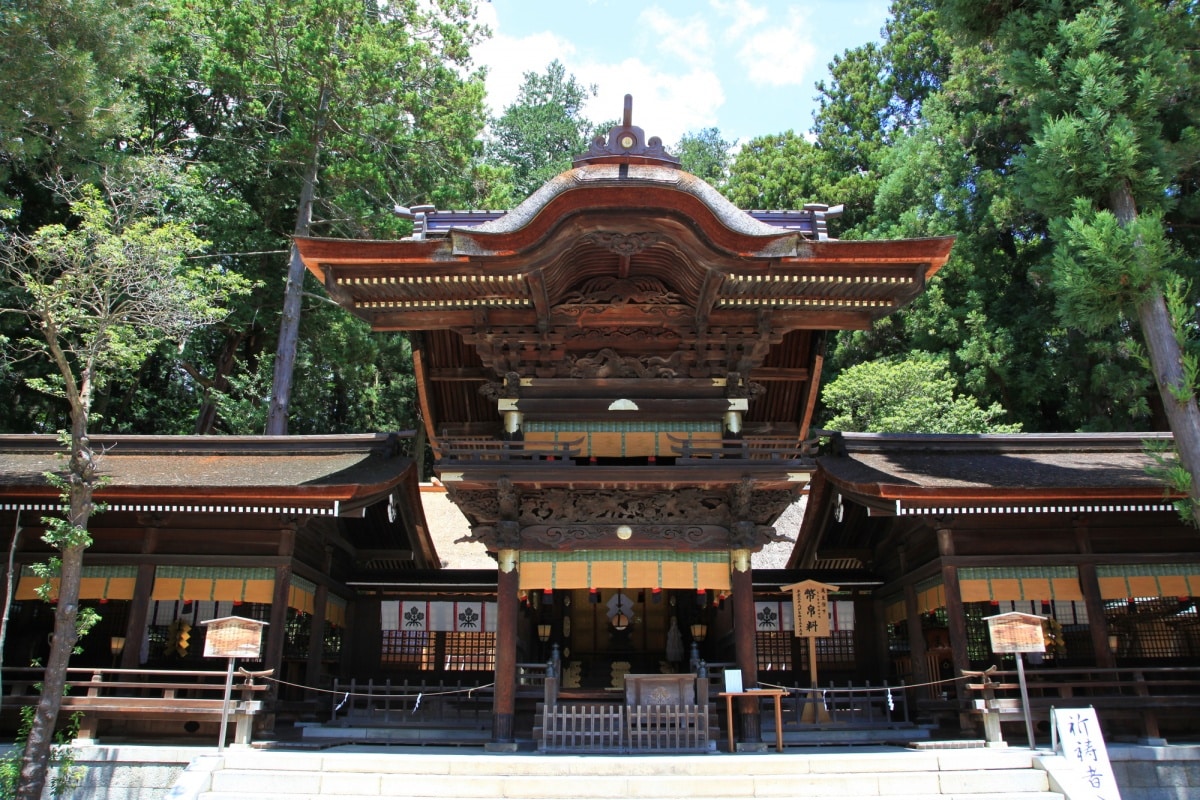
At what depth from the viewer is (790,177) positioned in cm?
2934

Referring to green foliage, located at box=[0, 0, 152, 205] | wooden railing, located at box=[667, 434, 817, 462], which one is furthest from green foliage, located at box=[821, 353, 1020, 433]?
green foliage, located at box=[0, 0, 152, 205]

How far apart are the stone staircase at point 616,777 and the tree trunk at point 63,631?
1.91 meters

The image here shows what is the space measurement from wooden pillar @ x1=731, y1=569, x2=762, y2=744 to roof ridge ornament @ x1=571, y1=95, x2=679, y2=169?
5.37 meters

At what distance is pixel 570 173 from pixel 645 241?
1.22 m

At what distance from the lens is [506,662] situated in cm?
1055

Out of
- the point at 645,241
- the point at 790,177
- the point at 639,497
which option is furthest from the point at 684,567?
the point at 790,177

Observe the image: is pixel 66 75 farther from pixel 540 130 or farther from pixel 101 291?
pixel 540 130

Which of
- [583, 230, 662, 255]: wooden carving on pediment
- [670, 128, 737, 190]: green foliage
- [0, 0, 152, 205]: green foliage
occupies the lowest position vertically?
[583, 230, 662, 255]: wooden carving on pediment

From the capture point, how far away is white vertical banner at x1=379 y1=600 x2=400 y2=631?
45.1ft

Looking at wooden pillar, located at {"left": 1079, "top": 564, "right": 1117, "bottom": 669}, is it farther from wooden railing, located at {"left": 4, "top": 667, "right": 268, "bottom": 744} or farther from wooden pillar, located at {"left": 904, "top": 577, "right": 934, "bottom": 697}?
wooden railing, located at {"left": 4, "top": 667, "right": 268, "bottom": 744}

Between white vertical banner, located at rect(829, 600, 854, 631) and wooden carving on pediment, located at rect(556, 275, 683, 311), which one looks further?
white vertical banner, located at rect(829, 600, 854, 631)

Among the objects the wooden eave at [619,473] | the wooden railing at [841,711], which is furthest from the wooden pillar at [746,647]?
the wooden eave at [619,473]

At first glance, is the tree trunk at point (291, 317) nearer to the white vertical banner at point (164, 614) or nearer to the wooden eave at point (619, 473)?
the white vertical banner at point (164, 614)

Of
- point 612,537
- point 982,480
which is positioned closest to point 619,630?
point 612,537
